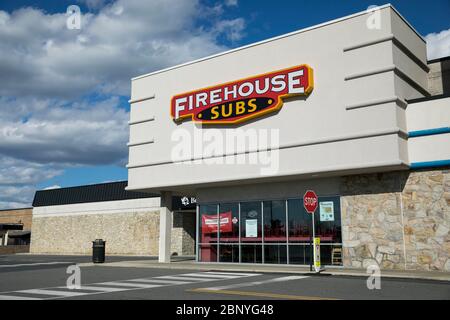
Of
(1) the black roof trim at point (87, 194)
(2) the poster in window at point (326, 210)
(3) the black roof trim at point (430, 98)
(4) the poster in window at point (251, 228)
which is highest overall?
(3) the black roof trim at point (430, 98)

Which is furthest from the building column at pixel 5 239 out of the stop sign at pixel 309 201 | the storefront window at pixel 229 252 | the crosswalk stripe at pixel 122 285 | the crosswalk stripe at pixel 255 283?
the crosswalk stripe at pixel 255 283

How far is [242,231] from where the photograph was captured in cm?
2338

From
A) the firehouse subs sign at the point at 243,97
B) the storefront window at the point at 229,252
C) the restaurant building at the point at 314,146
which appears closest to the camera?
the restaurant building at the point at 314,146

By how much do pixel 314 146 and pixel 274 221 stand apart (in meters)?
4.35

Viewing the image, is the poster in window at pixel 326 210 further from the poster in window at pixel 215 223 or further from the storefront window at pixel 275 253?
the poster in window at pixel 215 223

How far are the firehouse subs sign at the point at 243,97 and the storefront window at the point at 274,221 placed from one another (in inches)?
170

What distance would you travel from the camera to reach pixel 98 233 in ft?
140

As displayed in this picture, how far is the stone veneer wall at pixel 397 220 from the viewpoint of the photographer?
1780cm

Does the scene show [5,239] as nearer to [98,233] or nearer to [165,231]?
[98,233]

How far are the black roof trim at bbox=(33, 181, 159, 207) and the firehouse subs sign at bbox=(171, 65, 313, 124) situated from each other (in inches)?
624

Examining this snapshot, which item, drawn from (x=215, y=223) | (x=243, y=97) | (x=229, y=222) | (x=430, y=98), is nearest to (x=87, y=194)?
(x=215, y=223)

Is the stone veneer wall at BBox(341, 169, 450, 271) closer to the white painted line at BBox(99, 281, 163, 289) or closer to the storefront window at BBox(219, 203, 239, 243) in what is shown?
the storefront window at BBox(219, 203, 239, 243)
